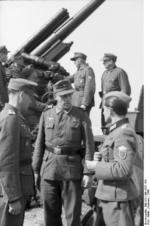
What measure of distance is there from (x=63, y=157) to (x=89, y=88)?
160 inches

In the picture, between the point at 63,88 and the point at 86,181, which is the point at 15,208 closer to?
the point at 86,181

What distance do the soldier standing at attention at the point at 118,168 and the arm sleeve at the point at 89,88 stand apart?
474 cm

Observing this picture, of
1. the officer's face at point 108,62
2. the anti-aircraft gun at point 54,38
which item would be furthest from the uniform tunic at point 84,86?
the anti-aircraft gun at point 54,38

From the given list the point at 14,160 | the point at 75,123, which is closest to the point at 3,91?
the point at 75,123

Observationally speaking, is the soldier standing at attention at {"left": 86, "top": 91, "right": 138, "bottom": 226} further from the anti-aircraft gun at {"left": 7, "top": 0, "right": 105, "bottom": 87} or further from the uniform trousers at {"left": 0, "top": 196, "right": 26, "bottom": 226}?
the anti-aircraft gun at {"left": 7, "top": 0, "right": 105, "bottom": 87}

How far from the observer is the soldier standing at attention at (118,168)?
11.8 feet

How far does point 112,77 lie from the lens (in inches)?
337

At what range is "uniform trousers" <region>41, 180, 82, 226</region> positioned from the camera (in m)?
4.75

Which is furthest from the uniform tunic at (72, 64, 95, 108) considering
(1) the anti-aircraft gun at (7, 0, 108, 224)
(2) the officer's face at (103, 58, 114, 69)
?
(1) the anti-aircraft gun at (7, 0, 108, 224)

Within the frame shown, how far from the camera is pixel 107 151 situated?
12.4 feet

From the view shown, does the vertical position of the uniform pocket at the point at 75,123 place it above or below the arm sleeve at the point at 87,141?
above

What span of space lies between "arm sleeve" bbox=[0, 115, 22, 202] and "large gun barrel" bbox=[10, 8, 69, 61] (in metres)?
7.88

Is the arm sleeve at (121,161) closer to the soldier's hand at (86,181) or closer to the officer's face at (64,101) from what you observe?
the soldier's hand at (86,181)

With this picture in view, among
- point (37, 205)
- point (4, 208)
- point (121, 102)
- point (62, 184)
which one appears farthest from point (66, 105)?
point (37, 205)
